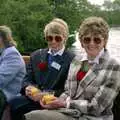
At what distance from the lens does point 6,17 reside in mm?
28000

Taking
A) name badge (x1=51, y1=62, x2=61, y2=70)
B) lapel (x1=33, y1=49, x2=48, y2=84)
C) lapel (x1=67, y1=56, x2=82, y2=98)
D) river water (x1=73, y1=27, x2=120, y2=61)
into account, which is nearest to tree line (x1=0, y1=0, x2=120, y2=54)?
river water (x1=73, y1=27, x2=120, y2=61)

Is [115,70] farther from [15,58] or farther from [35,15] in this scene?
[35,15]

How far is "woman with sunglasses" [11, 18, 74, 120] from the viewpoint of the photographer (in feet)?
10.4

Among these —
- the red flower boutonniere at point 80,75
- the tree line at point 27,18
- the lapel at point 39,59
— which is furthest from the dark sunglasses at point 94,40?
the tree line at point 27,18

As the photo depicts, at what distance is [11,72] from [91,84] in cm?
107

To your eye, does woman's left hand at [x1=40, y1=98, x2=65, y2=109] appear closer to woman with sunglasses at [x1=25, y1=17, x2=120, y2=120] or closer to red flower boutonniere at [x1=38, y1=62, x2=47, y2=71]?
woman with sunglasses at [x1=25, y1=17, x2=120, y2=120]

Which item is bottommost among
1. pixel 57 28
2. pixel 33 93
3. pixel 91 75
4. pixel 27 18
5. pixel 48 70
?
pixel 27 18

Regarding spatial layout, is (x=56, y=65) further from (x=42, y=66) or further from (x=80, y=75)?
(x=80, y=75)

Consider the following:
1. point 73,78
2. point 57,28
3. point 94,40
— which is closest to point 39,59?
point 57,28

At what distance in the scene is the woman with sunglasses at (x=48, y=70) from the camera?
3.18 meters

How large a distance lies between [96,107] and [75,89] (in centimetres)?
24

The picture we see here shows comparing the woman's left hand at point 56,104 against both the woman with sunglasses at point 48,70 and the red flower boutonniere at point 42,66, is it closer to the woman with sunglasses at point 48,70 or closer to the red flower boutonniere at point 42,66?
the woman with sunglasses at point 48,70

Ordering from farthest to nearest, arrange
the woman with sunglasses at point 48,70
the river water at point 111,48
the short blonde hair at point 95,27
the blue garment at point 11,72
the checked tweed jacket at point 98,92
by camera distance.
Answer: the blue garment at point 11,72 < the woman with sunglasses at point 48,70 < the river water at point 111,48 < the short blonde hair at point 95,27 < the checked tweed jacket at point 98,92

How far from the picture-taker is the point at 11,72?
350 cm
